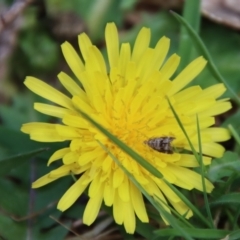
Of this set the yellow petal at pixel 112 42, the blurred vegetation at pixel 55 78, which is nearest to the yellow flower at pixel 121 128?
the yellow petal at pixel 112 42

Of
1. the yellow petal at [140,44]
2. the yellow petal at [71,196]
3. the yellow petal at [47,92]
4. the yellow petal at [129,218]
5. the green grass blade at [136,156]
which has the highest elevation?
the yellow petal at [47,92]

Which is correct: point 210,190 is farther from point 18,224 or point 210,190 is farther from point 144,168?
point 18,224

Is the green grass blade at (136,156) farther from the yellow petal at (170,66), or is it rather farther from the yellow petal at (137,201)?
the yellow petal at (170,66)

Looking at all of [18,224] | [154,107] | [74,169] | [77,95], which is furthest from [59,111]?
[18,224]

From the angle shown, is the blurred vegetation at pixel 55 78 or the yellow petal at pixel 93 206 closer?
the yellow petal at pixel 93 206

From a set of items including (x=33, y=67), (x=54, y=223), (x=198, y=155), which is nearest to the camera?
(x=198, y=155)
